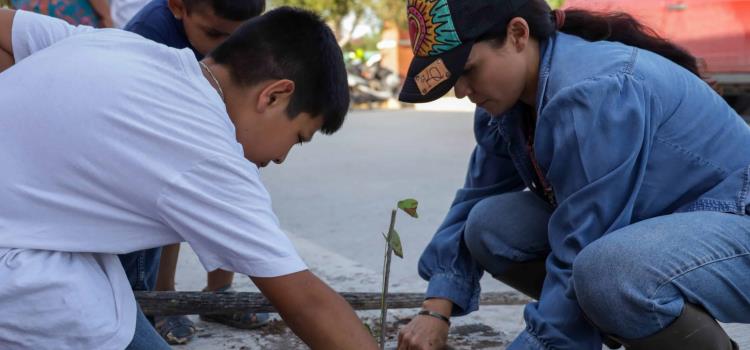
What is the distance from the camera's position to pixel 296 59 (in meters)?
1.78

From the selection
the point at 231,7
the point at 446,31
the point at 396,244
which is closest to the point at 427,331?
the point at 396,244

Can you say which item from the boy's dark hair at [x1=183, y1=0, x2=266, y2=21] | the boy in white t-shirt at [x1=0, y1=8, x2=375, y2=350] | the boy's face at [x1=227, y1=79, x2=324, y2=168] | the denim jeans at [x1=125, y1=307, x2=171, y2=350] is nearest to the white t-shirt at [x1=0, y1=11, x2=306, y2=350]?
the boy in white t-shirt at [x1=0, y1=8, x2=375, y2=350]

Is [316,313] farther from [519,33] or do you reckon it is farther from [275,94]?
[519,33]

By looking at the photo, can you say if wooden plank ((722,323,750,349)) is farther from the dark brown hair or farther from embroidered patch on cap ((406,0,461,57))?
embroidered patch on cap ((406,0,461,57))

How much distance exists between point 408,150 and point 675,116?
538 centimetres

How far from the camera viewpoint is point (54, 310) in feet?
5.39

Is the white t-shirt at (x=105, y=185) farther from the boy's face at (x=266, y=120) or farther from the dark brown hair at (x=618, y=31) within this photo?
the dark brown hair at (x=618, y=31)

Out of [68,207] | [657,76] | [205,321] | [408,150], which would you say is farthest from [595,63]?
[408,150]

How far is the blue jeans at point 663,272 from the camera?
5.96 feet

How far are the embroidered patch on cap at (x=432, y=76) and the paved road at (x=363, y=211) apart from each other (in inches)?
36.8

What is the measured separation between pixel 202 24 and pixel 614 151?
1440 millimetres

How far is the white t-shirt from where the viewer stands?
5.05 feet

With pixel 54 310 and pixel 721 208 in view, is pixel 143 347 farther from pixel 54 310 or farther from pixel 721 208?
pixel 721 208

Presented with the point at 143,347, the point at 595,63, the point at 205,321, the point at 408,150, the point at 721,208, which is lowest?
the point at 408,150
